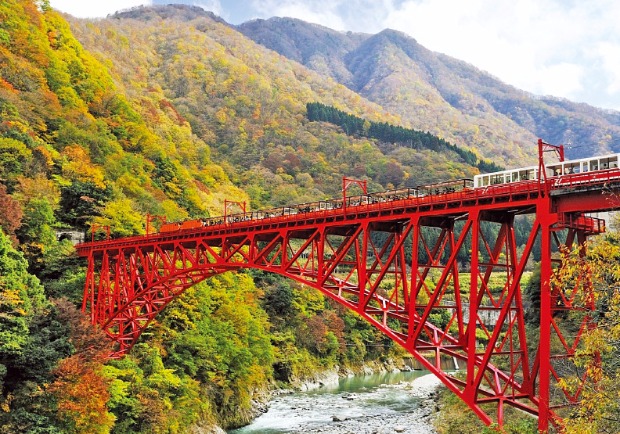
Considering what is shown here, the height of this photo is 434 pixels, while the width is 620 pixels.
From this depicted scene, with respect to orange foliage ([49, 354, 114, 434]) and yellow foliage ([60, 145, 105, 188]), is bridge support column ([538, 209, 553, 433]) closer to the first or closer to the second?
orange foliage ([49, 354, 114, 434])

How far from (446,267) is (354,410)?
26.0m

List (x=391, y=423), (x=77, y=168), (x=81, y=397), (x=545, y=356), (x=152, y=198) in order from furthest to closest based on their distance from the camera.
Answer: (x=152, y=198) < (x=77, y=168) < (x=391, y=423) < (x=81, y=397) < (x=545, y=356)

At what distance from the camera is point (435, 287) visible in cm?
2386

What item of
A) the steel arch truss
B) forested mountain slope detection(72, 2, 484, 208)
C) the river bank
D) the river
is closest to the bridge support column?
the steel arch truss

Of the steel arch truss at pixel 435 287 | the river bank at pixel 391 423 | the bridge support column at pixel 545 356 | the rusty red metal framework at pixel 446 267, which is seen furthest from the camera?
the river bank at pixel 391 423

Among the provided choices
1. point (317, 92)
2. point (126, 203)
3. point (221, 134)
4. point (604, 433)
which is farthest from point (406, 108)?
point (604, 433)

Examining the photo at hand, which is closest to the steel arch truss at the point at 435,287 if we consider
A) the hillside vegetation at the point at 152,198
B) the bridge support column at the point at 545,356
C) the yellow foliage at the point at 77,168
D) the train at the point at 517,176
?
the bridge support column at the point at 545,356

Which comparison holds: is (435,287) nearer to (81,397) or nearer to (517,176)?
(517,176)

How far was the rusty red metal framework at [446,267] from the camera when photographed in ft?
52.0

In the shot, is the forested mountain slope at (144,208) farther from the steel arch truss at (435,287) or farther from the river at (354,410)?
the steel arch truss at (435,287)

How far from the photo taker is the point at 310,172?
104 m

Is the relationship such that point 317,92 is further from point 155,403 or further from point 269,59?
point 155,403

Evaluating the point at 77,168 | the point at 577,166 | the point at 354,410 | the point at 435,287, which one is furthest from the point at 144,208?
the point at 577,166

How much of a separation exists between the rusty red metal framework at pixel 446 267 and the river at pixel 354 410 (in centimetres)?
745
